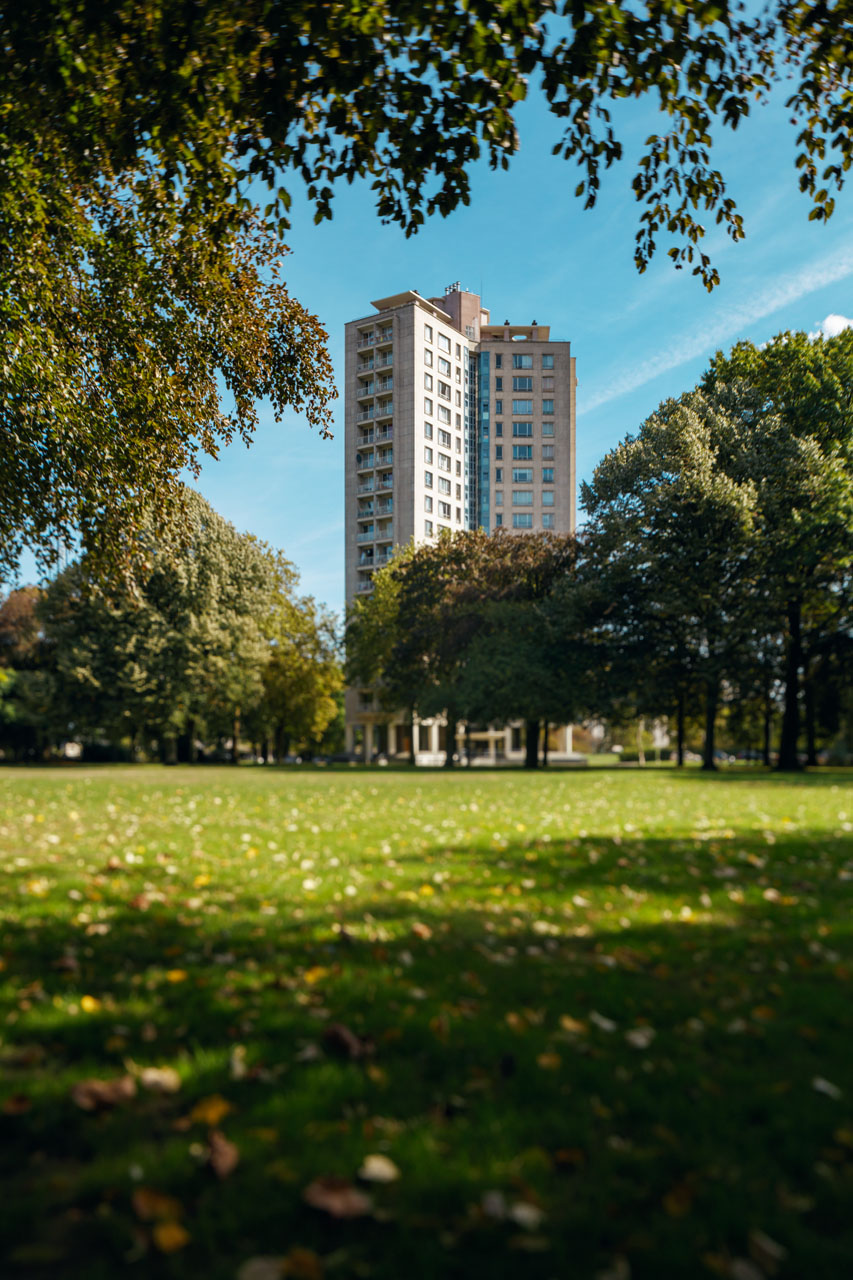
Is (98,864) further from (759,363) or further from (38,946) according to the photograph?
(759,363)

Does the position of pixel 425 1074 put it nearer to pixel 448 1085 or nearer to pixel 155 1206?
pixel 448 1085

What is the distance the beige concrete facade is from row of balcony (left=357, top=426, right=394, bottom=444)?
145mm

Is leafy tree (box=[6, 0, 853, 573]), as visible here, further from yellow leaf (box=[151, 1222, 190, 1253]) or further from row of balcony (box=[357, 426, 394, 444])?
row of balcony (box=[357, 426, 394, 444])

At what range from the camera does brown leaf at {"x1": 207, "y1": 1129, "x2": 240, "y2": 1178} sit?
106 inches

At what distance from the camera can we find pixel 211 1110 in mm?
3082

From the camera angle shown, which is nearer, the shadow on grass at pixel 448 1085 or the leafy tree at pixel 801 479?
the shadow on grass at pixel 448 1085

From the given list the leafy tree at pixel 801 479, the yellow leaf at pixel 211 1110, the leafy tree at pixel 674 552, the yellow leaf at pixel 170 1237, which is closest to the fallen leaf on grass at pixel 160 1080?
the yellow leaf at pixel 211 1110

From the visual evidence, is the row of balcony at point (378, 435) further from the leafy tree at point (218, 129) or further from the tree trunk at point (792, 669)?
the leafy tree at point (218, 129)

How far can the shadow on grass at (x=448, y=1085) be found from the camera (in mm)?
2430

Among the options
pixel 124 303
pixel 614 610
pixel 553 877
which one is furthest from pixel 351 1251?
pixel 614 610

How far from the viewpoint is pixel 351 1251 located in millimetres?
2355

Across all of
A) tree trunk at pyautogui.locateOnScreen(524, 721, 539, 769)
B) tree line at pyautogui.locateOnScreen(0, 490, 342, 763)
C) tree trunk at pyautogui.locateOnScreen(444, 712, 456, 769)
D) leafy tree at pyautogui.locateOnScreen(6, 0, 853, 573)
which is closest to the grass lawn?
leafy tree at pyautogui.locateOnScreen(6, 0, 853, 573)

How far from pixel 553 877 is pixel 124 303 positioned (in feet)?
40.5

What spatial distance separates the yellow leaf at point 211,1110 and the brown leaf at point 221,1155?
139 mm
